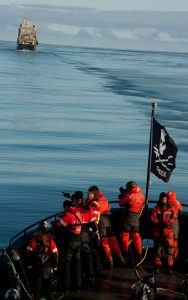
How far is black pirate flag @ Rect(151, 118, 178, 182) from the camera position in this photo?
14508mm

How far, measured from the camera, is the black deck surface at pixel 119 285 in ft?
39.9

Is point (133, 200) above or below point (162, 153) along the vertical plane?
below

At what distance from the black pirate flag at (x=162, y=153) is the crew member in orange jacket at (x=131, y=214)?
1.19 metres

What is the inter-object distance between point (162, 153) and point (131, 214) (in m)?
1.74

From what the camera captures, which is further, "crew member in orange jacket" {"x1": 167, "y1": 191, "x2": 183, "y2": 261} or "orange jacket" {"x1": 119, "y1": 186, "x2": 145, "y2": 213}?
"orange jacket" {"x1": 119, "y1": 186, "x2": 145, "y2": 213}

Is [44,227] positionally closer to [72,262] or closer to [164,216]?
[72,262]

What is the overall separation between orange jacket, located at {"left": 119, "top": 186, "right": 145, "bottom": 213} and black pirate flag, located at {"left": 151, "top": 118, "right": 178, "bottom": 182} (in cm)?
127

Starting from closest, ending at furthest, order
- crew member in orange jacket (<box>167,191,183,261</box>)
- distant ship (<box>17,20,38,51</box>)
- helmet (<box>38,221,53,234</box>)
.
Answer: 1. helmet (<box>38,221,53,234</box>)
2. crew member in orange jacket (<box>167,191,183,261</box>)
3. distant ship (<box>17,20,38,51</box>)

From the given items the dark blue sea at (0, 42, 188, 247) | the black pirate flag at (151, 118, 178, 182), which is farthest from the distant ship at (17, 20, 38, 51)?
the black pirate flag at (151, 118, 178, 182)

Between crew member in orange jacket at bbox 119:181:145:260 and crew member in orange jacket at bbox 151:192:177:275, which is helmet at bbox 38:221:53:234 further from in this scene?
crew member in orange jacket at bbox 151:192:177:275

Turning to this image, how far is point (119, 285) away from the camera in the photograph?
41.7 feet

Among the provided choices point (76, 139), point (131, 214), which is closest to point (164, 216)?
point (131, 214)

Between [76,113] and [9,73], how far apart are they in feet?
195

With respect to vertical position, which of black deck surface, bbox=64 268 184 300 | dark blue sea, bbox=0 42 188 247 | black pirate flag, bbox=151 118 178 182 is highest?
black pirate flag, bbox=151 118 178 182
